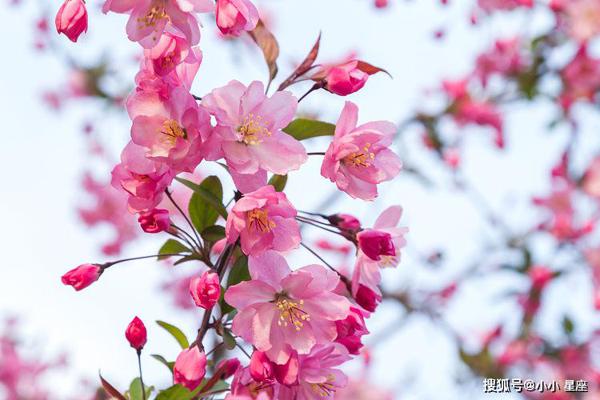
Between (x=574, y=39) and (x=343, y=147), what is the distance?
3824 millimetres

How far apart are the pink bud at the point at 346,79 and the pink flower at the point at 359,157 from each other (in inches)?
1.2

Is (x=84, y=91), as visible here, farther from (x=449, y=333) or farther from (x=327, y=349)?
(x=327, y=349)

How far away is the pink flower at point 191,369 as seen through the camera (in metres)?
1.19

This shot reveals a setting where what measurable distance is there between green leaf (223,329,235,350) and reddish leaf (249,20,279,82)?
1.78ft

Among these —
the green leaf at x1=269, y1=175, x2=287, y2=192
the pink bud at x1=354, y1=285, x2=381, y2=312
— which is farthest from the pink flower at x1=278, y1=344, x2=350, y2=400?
the green leaf at x1=269, y1=175, x2=287, y2=192

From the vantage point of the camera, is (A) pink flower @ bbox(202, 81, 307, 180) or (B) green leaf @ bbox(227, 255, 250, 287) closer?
(A) pink flower @ bbox(202, 81, 307, 180)

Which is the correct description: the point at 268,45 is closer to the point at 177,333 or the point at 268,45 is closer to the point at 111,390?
the point at 177,333

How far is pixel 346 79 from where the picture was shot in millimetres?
1301

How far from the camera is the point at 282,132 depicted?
1.32m

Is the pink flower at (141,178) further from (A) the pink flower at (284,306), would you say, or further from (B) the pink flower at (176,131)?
(A) the pink flower at (284,306)

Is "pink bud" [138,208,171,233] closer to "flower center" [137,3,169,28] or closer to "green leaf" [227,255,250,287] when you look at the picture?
"green leaf" [227,255,250,287]

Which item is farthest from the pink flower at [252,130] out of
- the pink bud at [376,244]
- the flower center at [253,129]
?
the pink bud at [376,244]

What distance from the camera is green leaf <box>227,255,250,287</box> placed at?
1.35 meters

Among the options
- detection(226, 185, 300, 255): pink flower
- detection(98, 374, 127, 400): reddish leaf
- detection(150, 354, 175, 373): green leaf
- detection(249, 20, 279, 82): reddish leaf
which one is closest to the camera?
detection(226, 185, 300, 255): pink flower
